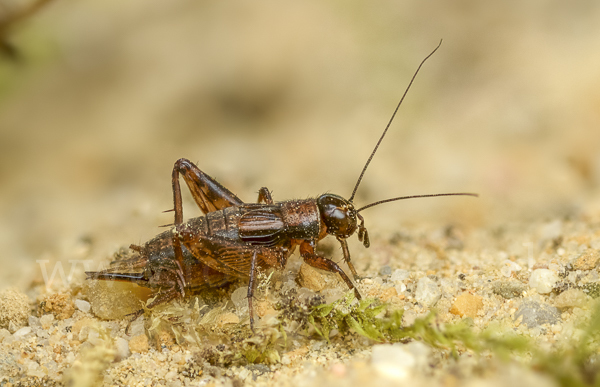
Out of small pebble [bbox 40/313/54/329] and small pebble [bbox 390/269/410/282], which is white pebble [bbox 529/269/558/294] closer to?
small pebble [bbox 390/269/410/282]

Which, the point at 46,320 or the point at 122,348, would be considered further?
the point at 46,320

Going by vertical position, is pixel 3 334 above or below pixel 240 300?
below

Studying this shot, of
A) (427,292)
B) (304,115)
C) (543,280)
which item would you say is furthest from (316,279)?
(304,115)

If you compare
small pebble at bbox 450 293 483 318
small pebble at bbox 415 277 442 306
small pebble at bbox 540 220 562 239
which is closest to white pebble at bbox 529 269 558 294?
small pebble at bbox 450 293 483 318

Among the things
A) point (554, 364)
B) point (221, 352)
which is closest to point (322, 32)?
point (221, 352)

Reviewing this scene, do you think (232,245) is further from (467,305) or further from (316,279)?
(467,305)

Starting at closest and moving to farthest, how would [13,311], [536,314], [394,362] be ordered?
[394,362] < [536,314] < [13,311]
